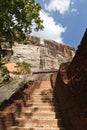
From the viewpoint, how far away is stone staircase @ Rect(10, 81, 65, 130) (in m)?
7.74

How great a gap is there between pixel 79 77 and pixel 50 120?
6.79 feet

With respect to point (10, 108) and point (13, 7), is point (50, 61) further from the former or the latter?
point (10, 108)

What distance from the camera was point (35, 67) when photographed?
32094 millimetres

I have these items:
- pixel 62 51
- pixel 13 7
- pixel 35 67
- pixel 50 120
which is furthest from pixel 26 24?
pixel 62 51

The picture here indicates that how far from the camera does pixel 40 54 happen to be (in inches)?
1379

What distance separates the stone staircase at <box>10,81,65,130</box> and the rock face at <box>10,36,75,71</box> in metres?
21.0

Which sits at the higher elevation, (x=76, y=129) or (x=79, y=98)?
(x=79, y=98)

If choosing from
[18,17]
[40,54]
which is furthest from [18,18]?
[40,54]

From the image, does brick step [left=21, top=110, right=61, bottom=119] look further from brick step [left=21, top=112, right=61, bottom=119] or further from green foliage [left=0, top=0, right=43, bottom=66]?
green foliage [left=0, top=0, right=43, bottom=66]

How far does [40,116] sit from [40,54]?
87.3ft

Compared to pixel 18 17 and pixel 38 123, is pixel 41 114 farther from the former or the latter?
pixel 18 17

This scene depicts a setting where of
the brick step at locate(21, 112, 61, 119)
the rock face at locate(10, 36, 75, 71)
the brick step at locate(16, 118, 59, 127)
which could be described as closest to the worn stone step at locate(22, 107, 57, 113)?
the brick step at locate(21, 112, 61, 119)

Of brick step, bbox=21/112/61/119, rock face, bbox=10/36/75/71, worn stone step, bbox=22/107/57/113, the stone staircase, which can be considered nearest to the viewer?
the stone staircase

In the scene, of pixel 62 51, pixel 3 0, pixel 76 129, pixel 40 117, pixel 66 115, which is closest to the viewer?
pixel 76 129
